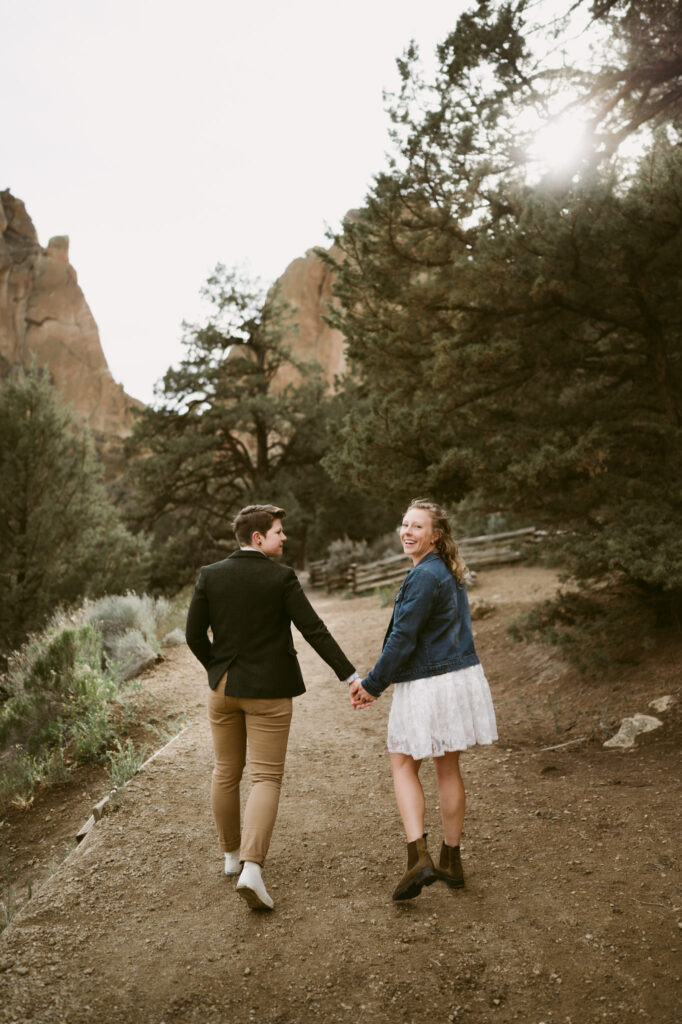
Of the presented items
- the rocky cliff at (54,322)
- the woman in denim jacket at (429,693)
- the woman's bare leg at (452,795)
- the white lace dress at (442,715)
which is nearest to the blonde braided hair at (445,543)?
the woman in denim jacket at (429,693)

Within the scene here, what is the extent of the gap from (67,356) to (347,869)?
45581 mm

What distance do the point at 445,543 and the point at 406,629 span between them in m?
0.49

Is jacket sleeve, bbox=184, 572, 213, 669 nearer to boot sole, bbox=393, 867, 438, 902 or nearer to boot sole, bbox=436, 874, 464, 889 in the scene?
boot sole, bbox=393, 867, 438, 902

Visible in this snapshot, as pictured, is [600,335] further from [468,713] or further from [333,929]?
[333,929]

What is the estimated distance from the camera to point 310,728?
21.9 feet

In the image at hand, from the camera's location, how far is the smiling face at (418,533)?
11.2ft

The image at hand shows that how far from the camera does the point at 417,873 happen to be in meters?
3.14

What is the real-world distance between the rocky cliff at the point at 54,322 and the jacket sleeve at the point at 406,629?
4118 cm

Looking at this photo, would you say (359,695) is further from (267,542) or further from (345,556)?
(345,556)

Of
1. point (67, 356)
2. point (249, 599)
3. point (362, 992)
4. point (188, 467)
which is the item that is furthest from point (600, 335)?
point (67, 356)

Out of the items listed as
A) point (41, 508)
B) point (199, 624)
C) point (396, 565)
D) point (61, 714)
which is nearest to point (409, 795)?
point (199, 624)

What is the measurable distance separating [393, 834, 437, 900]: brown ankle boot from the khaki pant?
659 mm

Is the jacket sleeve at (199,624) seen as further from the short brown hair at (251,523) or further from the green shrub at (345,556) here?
the green shrub at (345,556)

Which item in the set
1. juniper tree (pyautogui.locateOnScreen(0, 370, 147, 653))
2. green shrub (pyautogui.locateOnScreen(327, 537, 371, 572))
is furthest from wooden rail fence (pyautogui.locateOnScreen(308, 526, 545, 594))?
juniper tree (pyautogui.locateOnScreen(0, 370, 147, 653))
